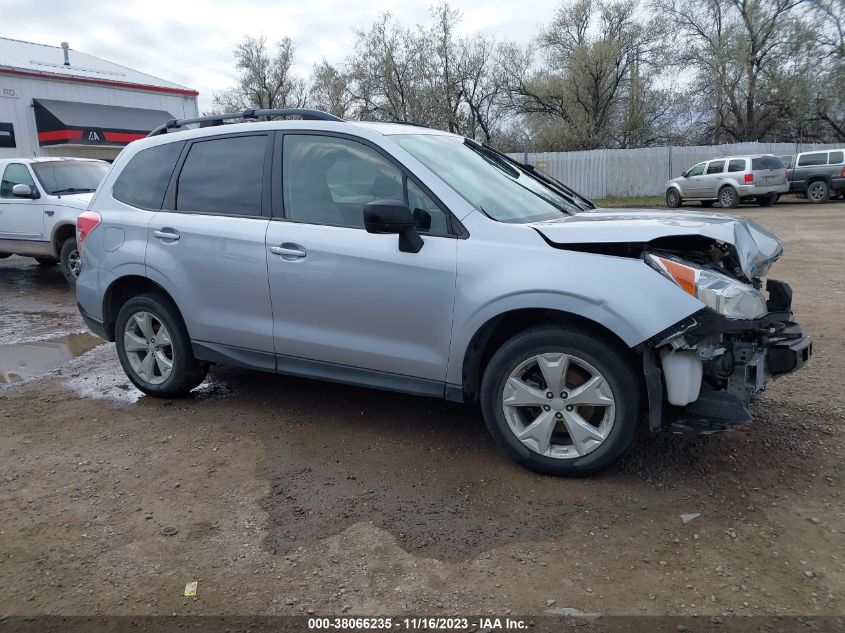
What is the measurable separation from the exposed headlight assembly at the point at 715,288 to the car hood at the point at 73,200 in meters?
9.09

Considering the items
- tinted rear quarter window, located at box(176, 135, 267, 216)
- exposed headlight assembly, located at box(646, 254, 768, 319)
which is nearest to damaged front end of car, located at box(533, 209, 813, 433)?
exposed headlight assembly, located at box(646, 254, 768, 319)

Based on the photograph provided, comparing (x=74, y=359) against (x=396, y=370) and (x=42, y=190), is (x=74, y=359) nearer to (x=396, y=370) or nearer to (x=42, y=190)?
(x=396, y=370)

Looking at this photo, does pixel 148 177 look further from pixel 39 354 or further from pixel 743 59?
pixel 743 59

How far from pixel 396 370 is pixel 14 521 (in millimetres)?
2057

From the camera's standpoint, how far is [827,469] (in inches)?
141

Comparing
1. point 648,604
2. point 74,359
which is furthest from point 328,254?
point 74,359

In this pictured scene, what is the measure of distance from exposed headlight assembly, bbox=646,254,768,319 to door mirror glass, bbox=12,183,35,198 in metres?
9.95

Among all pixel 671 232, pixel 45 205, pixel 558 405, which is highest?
pixel 45 205

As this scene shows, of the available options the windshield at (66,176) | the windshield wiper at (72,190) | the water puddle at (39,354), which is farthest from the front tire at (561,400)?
the windshield wiper at (72,190)

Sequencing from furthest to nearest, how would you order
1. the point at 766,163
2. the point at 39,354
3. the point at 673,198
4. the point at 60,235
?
the point at 673,198
the point at 766,163
the point at 60,235
the point at 39,354

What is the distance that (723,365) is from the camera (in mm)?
3299

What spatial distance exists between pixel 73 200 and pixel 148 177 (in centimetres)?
601

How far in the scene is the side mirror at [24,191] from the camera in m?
10.2

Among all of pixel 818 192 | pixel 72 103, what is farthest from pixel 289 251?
pixel 818 192
